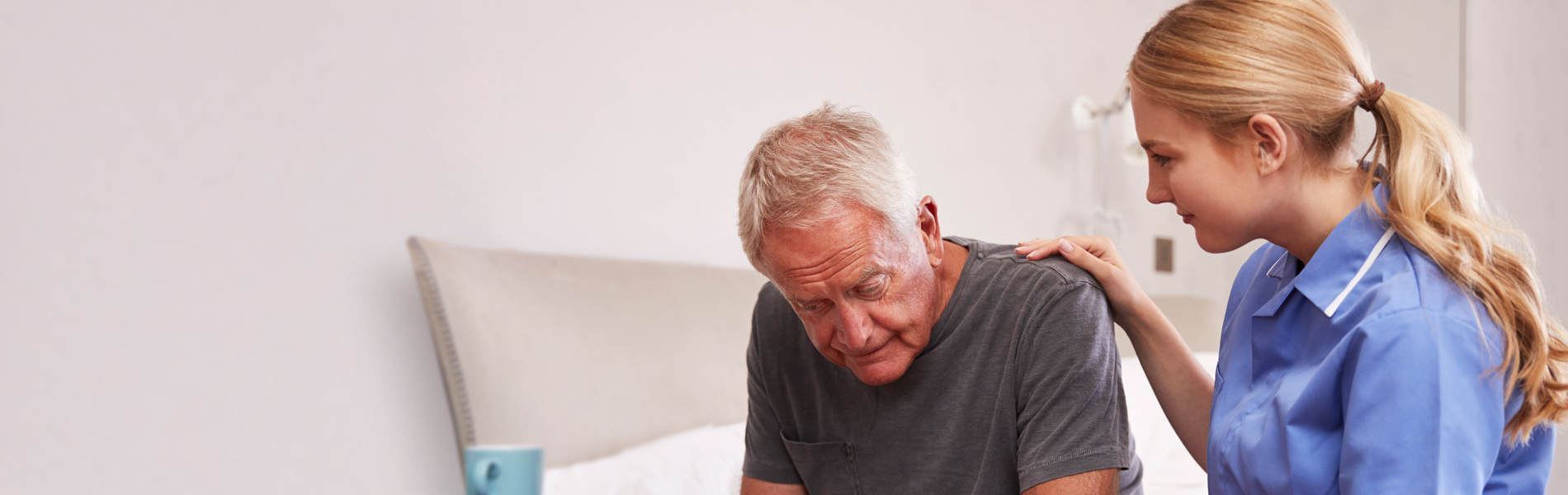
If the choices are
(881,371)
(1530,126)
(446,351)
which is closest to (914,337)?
(881,371)

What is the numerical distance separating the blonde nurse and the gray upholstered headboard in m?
0.91

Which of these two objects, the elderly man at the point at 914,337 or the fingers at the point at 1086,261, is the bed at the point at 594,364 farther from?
the fingers at the point at 1086,261

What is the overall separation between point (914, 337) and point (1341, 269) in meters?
0.44

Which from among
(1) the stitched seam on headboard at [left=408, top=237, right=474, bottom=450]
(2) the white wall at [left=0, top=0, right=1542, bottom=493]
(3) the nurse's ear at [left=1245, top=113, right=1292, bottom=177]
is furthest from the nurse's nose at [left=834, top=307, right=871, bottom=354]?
(2) the white wall at [left=0, top=0, right=1542, bottom=493]

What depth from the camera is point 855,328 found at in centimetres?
106

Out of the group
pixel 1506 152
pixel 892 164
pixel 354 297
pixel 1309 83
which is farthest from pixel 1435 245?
pixel 1506 152

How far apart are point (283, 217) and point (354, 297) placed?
0.16 meters

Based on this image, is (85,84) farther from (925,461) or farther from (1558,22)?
(1558,22)

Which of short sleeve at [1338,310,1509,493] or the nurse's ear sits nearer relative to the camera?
short sleeve at [1338,310,1509,493]

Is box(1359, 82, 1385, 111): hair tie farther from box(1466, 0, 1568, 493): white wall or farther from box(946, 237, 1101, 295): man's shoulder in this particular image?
box(1466, 0, 1568, 493): white wall

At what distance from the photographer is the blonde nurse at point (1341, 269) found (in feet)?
2.52

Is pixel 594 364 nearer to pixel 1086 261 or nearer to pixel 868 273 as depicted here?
pixel 868 273

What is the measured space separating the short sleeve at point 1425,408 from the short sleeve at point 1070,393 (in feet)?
0.87

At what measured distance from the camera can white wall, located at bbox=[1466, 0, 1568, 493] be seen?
3.08 meters
